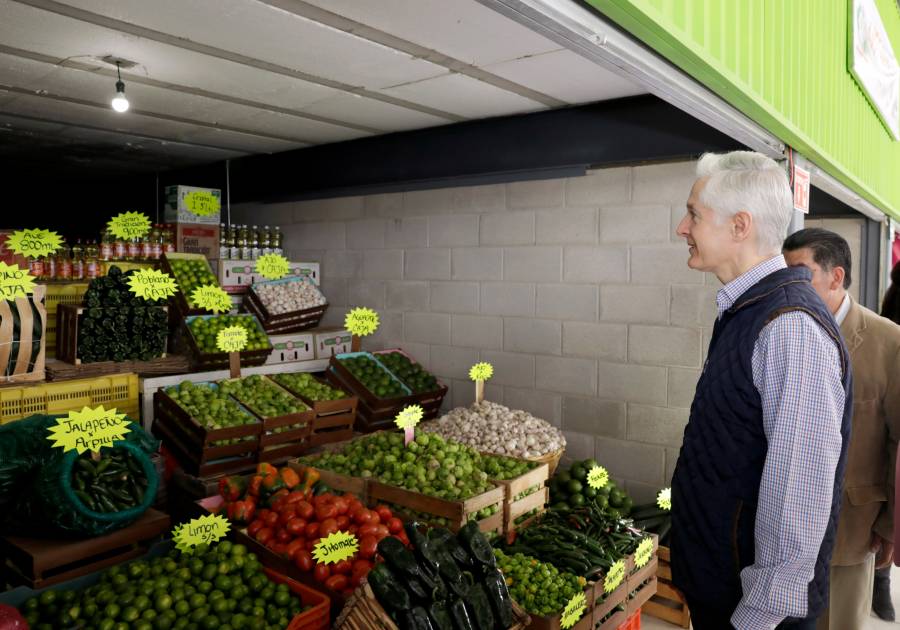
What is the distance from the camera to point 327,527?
2.75 metres

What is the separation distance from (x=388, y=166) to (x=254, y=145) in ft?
4.14

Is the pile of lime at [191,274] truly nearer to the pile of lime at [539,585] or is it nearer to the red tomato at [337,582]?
the red tomato at [337,582]

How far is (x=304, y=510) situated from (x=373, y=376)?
2.03m

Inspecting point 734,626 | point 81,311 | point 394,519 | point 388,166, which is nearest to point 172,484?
point 81,311

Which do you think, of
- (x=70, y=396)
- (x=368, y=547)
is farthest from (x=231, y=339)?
(x=368, y=547)

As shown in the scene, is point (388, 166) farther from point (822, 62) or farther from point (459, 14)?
point (822, 62)

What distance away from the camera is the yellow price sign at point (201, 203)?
534 centimetres

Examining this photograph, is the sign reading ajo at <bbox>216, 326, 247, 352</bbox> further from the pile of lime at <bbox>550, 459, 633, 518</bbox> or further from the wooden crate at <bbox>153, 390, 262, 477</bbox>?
the pile of lime at <bbox>550, 459, 633, 518</bbox>

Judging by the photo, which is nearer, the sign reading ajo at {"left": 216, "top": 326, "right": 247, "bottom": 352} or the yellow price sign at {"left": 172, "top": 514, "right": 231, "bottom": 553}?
the yellow price sign at {"left": 172, "top": 514, "right": 231, "bottom": 553}

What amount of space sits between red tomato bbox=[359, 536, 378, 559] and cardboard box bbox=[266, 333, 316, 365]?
2482 millimetres

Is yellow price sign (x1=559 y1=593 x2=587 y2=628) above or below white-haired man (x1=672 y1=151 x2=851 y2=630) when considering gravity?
below

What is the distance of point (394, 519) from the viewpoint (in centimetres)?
294

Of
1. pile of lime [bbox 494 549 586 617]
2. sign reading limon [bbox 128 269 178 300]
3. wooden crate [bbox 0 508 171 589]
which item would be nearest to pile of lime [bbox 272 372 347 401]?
wooden crate [bbox 0 508 171 589]

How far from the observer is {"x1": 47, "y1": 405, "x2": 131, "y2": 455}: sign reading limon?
7.46 ft
